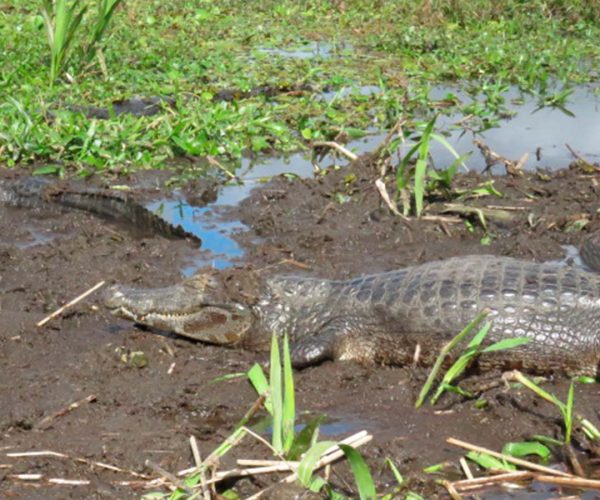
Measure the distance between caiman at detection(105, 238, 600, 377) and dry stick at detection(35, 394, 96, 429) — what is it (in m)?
1.00

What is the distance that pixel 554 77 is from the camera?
12.3 meters

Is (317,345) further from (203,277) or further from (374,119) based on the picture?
(374,119)

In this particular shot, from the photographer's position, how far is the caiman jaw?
5.91 metres

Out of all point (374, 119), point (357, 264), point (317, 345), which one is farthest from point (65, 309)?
point (374, 119)

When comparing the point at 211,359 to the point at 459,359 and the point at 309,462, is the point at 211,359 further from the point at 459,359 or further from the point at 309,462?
the point at 309,462

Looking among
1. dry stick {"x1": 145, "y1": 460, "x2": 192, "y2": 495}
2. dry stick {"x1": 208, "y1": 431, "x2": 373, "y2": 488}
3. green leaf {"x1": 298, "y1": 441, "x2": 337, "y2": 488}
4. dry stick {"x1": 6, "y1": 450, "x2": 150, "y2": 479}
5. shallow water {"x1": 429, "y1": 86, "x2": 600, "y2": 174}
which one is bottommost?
shallow water {"x1": 429, "y1": 86, "x2": 600, "y2": 174}

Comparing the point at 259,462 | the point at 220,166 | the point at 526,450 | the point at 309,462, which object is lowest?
the point at 220,166

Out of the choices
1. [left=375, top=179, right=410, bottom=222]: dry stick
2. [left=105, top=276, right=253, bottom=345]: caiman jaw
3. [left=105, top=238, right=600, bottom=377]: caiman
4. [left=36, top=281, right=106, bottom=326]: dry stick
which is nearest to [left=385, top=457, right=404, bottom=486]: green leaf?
[left=105, top=238, right=600, bottom=377]: caiman

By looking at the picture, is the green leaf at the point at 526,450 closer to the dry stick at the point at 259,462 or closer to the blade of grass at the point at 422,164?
the dry stick at the point at 259,462

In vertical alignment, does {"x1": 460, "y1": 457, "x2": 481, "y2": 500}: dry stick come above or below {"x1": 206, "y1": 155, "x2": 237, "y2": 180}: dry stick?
above

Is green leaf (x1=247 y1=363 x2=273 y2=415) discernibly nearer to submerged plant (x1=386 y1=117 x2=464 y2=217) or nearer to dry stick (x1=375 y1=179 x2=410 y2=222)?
submerged plant (x1=386 y1=117 x2=464 y2=217)

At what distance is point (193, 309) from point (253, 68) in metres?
6.70

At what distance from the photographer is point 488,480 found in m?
4.20

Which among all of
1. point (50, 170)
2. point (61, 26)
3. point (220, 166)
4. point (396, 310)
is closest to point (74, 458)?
point (396, 310)
